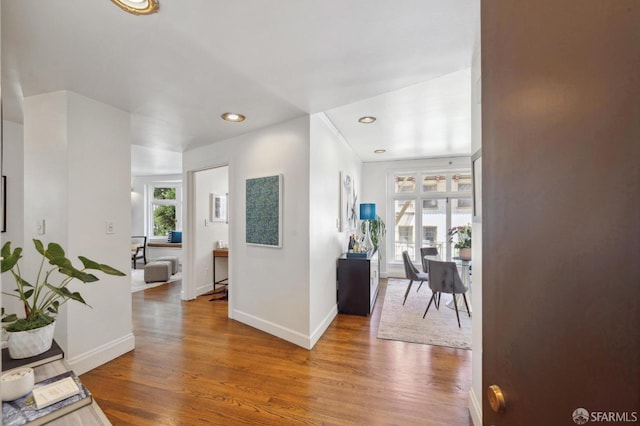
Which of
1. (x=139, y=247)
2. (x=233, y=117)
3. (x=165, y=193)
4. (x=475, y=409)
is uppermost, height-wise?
(x=233, y=117)

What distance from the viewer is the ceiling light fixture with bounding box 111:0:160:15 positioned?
134 centimetres

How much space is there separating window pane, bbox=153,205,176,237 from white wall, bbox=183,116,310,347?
5043 mm

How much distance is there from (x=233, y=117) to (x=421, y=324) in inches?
127

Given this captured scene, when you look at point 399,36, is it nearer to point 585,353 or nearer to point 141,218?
point 585,353

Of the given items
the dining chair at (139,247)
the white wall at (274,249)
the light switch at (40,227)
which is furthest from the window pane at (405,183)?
the dining chair at (139,247)

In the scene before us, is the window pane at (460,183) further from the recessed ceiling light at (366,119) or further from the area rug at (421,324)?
the recessed ceiling light at (366,119)

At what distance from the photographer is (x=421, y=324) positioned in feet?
11.1

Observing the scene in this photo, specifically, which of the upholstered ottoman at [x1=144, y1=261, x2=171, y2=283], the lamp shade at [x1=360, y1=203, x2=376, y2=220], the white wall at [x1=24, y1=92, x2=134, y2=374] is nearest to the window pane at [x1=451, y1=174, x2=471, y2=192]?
the lamp shade at [x1=360, y1=203, x2=376, y2=220]

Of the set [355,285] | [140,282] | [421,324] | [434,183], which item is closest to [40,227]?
[355,285]

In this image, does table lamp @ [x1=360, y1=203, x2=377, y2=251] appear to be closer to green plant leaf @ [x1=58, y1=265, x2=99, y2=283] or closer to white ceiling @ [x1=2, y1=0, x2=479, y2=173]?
white ceiling @ [x1=2, y1=0, x2=479, y2=173]

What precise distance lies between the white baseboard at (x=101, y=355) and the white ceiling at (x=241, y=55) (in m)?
2.19

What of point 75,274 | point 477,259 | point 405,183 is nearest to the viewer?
point 75,274

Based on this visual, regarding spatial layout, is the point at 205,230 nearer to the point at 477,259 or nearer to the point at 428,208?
the point at 477,259

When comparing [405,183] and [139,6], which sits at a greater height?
[139,6]
